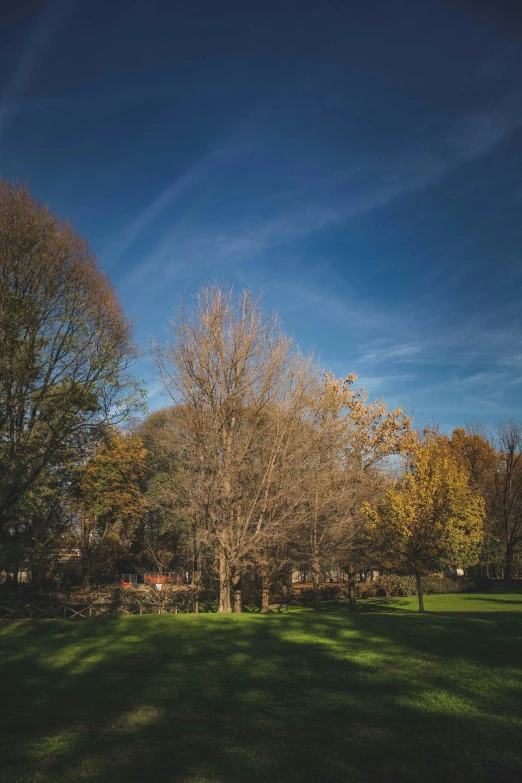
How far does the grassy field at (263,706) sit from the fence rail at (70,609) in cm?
624

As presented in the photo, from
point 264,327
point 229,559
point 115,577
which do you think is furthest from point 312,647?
point 115,577

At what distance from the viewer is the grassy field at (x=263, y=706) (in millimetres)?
5246

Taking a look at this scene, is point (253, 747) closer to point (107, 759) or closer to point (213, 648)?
point (107, 759)

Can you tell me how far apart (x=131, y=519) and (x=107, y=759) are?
36934mm

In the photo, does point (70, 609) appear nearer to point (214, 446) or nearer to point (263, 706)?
point (214, 446)

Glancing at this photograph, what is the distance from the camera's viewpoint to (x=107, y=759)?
5402mm

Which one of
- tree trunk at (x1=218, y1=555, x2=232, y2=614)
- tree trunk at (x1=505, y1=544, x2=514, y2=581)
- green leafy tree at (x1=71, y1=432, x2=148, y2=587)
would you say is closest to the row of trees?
tree trunk at (x1=218, y1=555, x2=232, y2=614)

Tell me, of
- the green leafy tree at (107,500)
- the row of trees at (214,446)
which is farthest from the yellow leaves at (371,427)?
the green leafy tree at (107,500)

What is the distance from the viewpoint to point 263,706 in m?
7.43

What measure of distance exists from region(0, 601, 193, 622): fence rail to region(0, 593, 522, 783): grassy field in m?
6.24

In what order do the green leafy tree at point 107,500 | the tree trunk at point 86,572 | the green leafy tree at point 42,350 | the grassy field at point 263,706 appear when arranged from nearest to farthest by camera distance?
1. the grassy field at point 263,706
2. the green leafy tree at point 42,350
3. the tree trunk at point 86,572
4. the green leafy tree at point 107,500

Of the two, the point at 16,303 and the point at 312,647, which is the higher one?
the point at 16,303

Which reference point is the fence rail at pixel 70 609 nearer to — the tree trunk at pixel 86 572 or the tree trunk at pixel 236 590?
the tree trunk at pixel 236 590

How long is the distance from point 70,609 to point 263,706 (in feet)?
50.9
